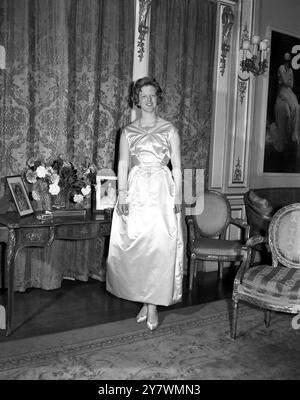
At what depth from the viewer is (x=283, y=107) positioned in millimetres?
5719

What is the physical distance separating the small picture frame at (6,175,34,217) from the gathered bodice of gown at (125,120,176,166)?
0.90 m

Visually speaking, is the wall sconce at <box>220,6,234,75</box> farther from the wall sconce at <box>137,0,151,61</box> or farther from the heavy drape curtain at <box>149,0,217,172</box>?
the wall sconce at <box>137,0,151,61</box>

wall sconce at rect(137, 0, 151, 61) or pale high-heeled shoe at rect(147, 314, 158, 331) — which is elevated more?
wall sconce at rect(137, 0, 151, 61)

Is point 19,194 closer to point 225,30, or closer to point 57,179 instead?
point 57,179

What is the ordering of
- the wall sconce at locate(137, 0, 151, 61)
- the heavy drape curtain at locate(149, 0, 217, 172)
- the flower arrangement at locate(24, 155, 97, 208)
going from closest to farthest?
the flower arrangement at locate(24, 155, 97, 208)
the wall sconce at locate(137, 0, 151, 61)
the heavy drape curtain at locate(149, 0, 217, 172)

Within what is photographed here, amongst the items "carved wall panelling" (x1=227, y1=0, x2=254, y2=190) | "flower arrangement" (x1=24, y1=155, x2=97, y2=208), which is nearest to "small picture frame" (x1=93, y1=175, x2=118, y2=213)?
"flower arrangement" (x1=24, y1=155, x2=97, y2=208)

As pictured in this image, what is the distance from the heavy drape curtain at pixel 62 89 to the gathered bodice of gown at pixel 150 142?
0.88m

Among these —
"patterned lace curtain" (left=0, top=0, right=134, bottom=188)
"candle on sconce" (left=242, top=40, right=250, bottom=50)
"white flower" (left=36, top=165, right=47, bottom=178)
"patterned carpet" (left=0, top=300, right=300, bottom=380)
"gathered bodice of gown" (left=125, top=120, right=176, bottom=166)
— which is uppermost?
"candle on sconce" (left=242, top=40, right=250, bottom=50)

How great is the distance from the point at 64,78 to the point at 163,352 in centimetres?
239

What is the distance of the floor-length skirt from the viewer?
330 centimetres

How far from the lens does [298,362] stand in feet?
9.36

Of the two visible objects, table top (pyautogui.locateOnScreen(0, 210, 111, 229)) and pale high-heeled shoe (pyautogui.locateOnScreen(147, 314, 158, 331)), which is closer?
table top (pyautogui.locateOnScreen(0, 210, 111, 229))

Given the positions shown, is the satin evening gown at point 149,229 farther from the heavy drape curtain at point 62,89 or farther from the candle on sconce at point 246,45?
the candle on sconce at point 246,45
